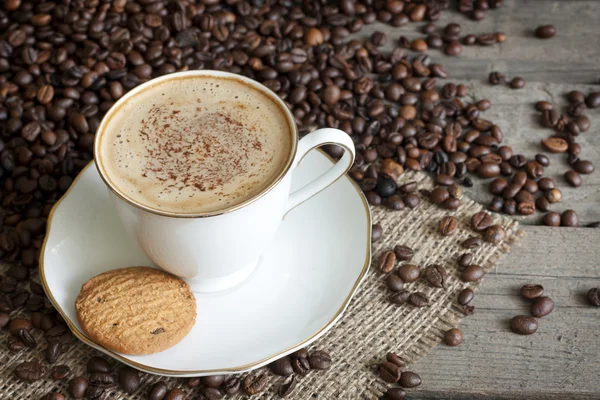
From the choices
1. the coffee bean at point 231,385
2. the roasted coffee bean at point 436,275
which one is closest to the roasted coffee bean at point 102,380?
the coffee bean at point 231,385

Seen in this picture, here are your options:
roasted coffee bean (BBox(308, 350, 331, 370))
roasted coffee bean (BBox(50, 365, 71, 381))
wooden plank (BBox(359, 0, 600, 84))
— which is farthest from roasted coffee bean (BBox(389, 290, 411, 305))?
wooden plank (BBox(359, 0, 600, 84))

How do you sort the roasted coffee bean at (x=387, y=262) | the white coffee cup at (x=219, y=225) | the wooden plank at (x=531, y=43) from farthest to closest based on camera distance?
1. the wooden plank at (x=531, y=43)
2. the roasted coffee bean at (x=387, y=262)
3. the white coffee cup at (x=219, y=225)

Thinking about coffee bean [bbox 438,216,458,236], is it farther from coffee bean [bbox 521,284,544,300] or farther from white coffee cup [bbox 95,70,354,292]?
white coffee cup [bbox 95,70,354,292]

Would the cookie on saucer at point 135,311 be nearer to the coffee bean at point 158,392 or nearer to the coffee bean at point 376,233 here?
the coffee bean at point 158,392

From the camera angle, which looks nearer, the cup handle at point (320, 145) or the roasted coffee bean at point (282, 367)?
the cup handle at point (320, 145)

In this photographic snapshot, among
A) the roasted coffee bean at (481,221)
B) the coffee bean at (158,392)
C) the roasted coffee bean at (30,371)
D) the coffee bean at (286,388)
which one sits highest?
the roasted coffee bean at (30,371)

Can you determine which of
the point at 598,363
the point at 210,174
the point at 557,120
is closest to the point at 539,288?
the point at 598,363

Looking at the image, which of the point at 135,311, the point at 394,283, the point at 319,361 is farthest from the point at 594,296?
the point at 135,311
